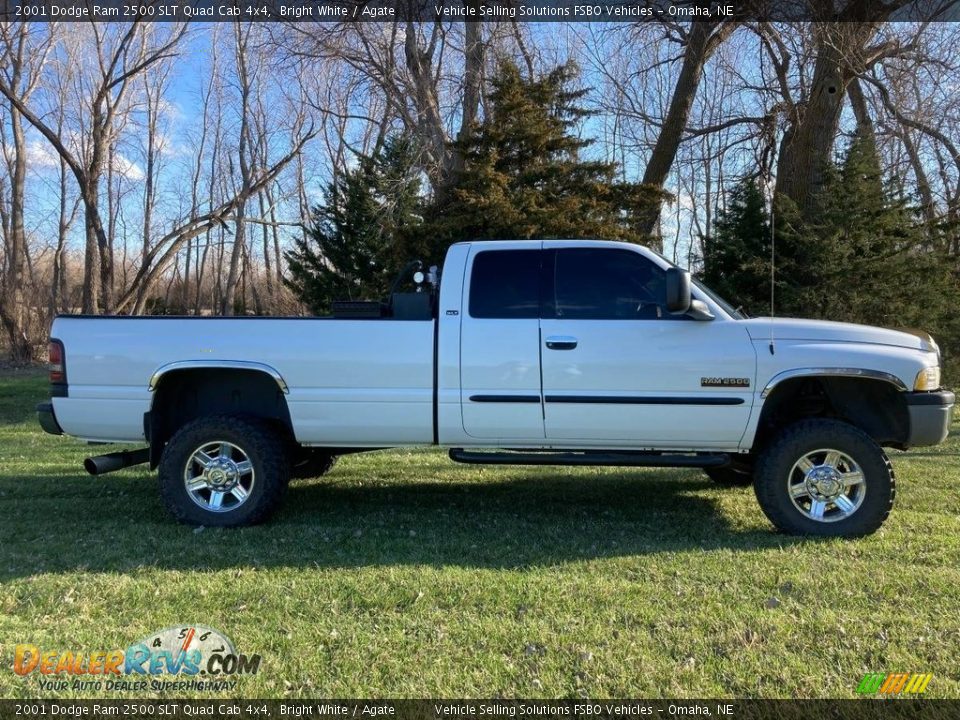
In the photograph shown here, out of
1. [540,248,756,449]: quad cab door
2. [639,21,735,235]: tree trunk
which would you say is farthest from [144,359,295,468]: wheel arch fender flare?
[639,21,735,235]: tree trunk

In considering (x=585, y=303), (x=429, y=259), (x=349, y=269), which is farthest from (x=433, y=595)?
(x=349, y=269)

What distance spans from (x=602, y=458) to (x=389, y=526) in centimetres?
167

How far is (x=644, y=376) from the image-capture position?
16.9 feet

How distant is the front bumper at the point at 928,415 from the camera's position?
502 centimetres

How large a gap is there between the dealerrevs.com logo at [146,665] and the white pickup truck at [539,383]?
1.96m

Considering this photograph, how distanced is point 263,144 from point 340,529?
31.7 m

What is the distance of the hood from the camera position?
5113mm

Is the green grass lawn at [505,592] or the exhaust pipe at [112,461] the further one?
the exhaust pipe at [112,461]

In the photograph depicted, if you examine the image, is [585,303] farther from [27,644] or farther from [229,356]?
[27,644]

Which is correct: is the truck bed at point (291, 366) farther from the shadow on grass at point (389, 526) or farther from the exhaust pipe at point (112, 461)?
the shadow on grass at point (389, 526)

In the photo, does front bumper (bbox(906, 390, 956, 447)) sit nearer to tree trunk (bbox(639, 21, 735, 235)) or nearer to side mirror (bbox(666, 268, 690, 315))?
side mirror (bbox(666, 268, 690, 315))

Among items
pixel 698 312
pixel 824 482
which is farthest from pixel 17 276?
pixel 824 482

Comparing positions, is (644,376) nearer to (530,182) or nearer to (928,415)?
(928,415)

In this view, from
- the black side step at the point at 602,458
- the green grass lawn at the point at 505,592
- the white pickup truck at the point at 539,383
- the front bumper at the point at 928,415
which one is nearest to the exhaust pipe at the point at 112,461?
the white pickup truck at the point at 539,383
